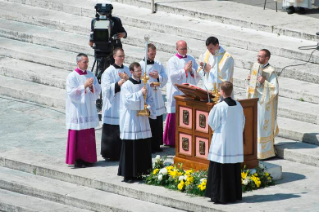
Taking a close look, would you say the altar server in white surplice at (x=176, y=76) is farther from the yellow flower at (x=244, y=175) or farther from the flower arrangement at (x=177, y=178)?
the yellow flower at (x=244, y=175)

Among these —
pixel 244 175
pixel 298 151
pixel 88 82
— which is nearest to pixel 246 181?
pixel 244 175

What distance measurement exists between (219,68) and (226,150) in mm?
2399

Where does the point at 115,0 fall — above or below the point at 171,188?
above

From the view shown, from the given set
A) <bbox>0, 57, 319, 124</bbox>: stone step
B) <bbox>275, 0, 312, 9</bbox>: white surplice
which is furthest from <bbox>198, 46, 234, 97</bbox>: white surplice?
<bbox>275, 0, 312, 9</bbox>: white surplice

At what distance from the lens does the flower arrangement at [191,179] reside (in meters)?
13.1

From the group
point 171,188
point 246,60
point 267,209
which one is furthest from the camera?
point 246,60

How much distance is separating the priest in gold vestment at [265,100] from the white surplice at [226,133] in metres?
1.81

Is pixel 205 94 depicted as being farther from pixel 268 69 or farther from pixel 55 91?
pixel 55 91

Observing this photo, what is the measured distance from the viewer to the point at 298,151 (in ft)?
47.3

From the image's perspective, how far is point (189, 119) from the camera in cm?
1370

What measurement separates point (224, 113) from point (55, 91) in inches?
241

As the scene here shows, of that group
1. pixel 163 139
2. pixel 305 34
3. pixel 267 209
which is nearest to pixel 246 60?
pixel 305 34

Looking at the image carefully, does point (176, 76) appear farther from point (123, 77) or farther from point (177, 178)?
point (177, 178)

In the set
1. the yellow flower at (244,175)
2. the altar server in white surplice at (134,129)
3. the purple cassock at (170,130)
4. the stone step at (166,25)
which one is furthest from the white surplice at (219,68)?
the stone step at (166,25)
